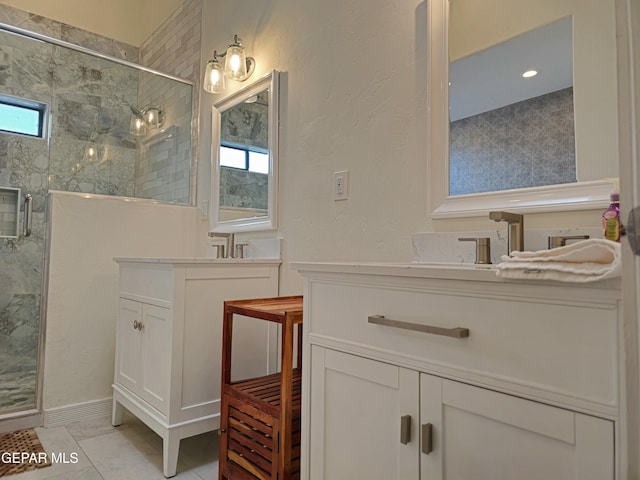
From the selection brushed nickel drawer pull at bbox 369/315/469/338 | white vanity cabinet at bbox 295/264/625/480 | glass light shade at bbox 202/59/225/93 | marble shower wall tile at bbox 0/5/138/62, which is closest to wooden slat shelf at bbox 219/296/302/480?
white vanity cabinet at bbox 295/264/625/480

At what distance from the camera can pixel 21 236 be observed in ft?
7.50

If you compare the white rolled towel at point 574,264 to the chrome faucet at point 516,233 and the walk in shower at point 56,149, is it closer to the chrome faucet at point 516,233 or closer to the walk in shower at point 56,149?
the chrome faucet at point 516,233

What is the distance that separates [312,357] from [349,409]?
18cm

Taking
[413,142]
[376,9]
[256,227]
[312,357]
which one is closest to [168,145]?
[256,227]

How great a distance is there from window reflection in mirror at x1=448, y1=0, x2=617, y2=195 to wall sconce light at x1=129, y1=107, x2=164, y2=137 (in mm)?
2159

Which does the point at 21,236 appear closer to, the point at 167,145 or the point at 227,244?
the point at 167,145

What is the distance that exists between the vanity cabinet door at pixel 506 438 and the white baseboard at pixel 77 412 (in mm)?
2012

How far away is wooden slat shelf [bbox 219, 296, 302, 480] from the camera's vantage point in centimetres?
124

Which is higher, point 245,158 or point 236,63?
point 236,63

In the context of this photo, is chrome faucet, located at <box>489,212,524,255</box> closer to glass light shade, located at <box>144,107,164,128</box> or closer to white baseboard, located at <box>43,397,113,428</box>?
white baseboard, located at <box>43,397,113,428</box>

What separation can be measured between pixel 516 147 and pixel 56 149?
8.22ft

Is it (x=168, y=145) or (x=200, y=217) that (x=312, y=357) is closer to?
(x=200, y=217)

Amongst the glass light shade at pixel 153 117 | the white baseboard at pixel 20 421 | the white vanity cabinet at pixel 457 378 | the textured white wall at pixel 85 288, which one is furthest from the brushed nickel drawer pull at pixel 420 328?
the glass light shade at pixel 153 117

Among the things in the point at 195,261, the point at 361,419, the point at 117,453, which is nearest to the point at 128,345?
the point at 117,453
